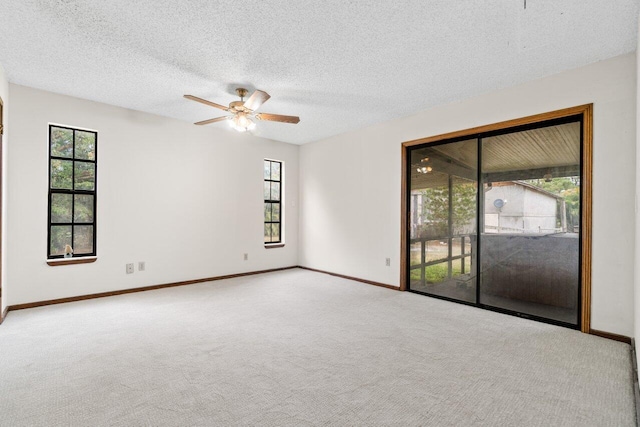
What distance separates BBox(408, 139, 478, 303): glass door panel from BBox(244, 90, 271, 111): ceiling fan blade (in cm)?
255

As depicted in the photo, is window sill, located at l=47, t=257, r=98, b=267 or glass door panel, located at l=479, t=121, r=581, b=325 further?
window sill, located at l=47, t=257, r=98, b=267

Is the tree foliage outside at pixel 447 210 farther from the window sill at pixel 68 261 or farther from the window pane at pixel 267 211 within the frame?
the window sill at pixel 68 261

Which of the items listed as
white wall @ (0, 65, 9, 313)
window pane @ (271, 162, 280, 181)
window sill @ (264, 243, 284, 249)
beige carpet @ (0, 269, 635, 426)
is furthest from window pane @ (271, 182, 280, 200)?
white wall @ (0, 65, 9, 313)

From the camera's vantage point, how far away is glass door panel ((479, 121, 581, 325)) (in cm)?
334

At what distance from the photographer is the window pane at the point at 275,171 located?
6492 mm

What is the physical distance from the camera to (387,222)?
5.09 metres

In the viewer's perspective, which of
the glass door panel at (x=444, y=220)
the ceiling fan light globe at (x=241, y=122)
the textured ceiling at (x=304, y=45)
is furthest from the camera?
the glass door panel at (x=444, y=220)

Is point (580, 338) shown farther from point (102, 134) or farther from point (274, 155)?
point (102, 134)

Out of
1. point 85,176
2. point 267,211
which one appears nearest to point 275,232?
point 267,211

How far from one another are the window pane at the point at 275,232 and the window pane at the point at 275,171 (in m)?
0.98

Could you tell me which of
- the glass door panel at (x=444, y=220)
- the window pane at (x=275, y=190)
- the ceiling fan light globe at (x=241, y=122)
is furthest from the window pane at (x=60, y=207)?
the glass door panel at (x=444, y=220)

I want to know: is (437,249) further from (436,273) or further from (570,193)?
(570,193)

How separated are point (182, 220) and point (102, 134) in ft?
5.40

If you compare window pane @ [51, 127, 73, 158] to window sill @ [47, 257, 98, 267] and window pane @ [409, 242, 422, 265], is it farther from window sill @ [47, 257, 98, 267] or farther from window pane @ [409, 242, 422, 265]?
window pane @ [409, 242, 422, 265]
